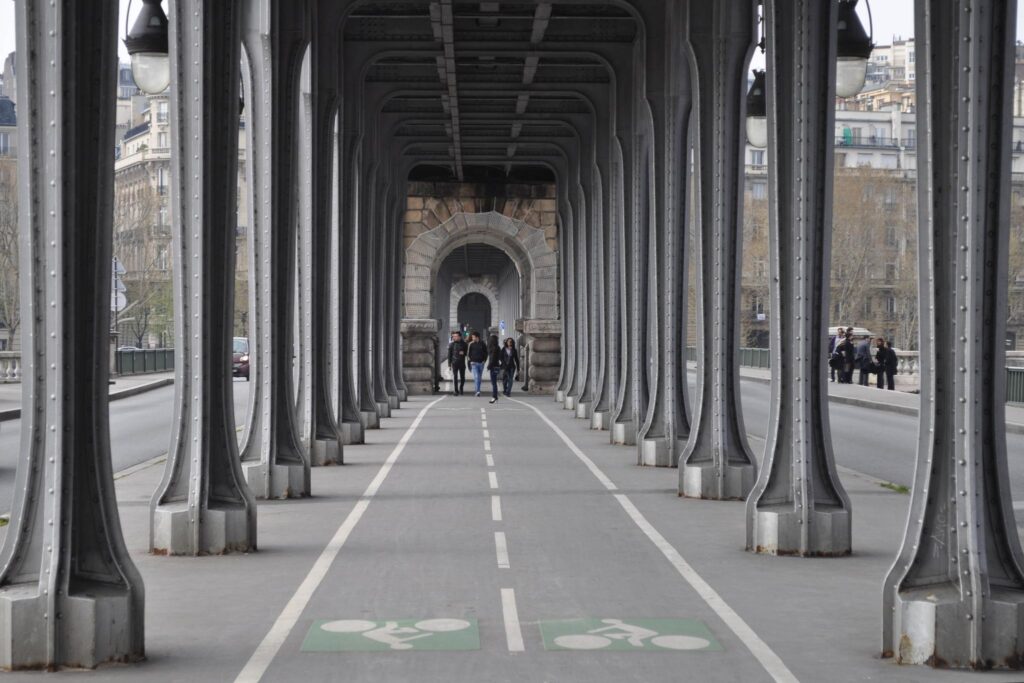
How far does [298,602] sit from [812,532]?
14.6 ft

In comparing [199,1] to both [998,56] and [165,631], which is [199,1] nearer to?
[165,631]

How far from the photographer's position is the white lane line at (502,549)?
488 inches

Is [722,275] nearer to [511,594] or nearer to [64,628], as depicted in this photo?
[511,594]

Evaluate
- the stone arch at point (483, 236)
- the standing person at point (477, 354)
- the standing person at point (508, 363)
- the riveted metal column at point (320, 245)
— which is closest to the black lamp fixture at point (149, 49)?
the riveted metal column at point (320, 245)

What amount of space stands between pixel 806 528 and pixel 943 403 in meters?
4.26

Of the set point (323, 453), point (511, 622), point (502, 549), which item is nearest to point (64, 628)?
point (511, 622)

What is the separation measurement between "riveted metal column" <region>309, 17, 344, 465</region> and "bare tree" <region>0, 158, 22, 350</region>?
3320cm

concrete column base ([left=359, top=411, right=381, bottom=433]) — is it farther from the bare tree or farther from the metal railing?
the metal railing

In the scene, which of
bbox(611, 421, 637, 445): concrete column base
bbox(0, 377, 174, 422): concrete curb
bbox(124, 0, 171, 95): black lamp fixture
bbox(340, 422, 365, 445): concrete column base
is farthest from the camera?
bbox(0, 377, 174, 422): concrete curb

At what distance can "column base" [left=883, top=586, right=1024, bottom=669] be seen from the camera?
8445 mm

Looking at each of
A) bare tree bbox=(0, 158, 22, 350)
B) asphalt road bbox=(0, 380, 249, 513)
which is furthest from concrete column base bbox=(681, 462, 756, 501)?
bare tree bbox=(0, 158, 22, 350)

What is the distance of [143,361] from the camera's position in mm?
65500

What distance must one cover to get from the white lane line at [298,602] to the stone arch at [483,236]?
110 ft

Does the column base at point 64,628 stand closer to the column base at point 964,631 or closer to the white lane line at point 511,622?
the white lane line at point 511,622
